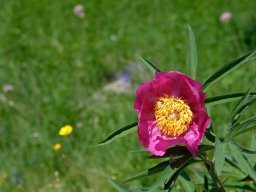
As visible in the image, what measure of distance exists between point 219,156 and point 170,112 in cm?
18

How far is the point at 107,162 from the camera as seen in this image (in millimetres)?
3701

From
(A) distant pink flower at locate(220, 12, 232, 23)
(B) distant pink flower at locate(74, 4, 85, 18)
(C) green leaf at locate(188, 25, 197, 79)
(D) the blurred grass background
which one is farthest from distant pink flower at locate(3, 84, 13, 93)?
(C) green leaf at locate(188, 25, 197, 79)

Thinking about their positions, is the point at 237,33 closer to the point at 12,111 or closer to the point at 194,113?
the point at 12,111

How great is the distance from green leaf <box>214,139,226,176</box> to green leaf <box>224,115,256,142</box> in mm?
27

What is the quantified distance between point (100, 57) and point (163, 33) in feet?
1.73

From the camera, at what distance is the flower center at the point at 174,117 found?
5.50 ft

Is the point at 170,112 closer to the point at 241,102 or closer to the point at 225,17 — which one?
the point at 241,102

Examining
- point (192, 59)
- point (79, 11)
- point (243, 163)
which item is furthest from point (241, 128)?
point (79, 11)

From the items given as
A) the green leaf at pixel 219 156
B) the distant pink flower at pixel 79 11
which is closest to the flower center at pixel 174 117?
the green leaf at pixel 219 156

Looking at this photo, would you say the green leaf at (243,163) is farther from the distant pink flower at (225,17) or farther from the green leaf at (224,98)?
the distant pink flower at (225,17)

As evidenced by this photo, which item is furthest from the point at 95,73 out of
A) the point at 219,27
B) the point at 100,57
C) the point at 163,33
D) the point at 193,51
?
the point at 193,51

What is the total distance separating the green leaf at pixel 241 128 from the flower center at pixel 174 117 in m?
0.11

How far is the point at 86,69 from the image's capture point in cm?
476

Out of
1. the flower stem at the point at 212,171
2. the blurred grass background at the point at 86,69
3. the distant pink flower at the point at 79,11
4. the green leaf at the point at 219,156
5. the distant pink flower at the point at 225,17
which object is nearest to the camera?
the green leaf at the point at 219,156
